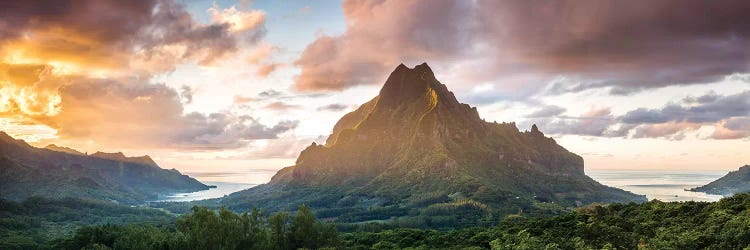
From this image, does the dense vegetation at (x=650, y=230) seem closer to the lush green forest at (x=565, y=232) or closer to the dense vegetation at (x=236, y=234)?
the lush green forest at (x=565, y=232)

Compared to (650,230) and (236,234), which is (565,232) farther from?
(236,234)

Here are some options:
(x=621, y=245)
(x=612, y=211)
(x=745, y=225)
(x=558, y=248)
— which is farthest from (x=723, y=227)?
(x=612, y=211)

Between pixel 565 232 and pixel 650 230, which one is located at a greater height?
pixel 650 230

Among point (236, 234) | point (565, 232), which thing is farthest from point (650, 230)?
point (236, 234)

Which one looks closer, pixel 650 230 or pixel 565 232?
pixel 650 230

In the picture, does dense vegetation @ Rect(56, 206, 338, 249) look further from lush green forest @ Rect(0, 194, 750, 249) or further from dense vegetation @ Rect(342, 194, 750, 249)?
dense vegetation @ Rect(342, 194, 750, 249)

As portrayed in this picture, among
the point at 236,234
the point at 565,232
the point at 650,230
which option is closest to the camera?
the point at 650,230

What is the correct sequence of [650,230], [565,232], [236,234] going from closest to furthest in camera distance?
1. [650,230]
2. [236,234]
3. [565,232]

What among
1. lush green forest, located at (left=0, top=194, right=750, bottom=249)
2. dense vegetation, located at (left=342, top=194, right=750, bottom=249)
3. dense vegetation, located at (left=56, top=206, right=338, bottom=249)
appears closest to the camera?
dense vegetation, located at (left=342, top=194, right=750, bottom=249)

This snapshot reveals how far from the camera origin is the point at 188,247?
433ft

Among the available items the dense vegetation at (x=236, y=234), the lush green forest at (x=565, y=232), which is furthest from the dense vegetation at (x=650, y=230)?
the dense vegetation at (x=236, y=234)

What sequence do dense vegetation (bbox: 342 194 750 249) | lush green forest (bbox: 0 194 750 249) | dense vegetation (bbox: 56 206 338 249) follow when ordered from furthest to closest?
dense vegetation (bbox: 56 206 338 249), lush green forest (bbox: 0 194 750 249), dense vegetation (bbox: 342 194 750 249)

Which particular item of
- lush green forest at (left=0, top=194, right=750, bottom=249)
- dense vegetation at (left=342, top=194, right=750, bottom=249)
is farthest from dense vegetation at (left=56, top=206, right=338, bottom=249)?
dense vegetation at (left=342, top=194, right=750, bottom=249)

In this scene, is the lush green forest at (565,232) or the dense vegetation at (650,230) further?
the lush green forest at (565,232)
